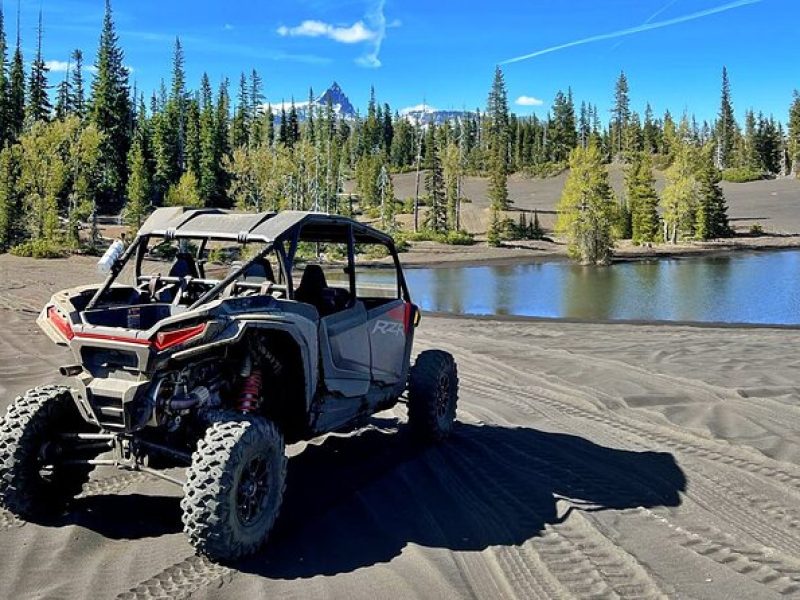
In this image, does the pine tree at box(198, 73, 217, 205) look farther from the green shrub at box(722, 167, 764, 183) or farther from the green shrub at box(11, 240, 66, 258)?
the green shrub at box(722, 167, 764, 183)

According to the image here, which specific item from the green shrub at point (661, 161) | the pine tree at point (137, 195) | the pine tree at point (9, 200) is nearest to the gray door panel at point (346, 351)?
the pine tree at point (9, 200)

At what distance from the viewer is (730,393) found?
10.5 meters

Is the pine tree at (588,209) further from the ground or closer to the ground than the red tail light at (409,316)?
further from the ground

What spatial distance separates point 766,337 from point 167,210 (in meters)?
16.2

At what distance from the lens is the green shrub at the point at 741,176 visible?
112312 mm

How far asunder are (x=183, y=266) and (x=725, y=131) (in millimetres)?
140411

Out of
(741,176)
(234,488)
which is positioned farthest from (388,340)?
(741,176)

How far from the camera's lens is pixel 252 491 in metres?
4.87

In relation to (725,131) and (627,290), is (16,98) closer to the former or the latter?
(627,290)

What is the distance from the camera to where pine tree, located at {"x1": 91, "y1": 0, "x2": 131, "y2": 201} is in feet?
229

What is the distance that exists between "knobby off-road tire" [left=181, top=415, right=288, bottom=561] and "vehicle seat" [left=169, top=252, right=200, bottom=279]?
192cm

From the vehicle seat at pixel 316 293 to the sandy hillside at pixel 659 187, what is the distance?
252 feet

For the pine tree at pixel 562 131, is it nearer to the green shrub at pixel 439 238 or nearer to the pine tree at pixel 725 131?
the pine tree at pixel 725 131

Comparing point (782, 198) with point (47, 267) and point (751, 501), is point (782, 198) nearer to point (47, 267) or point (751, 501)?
point (47, 267)
